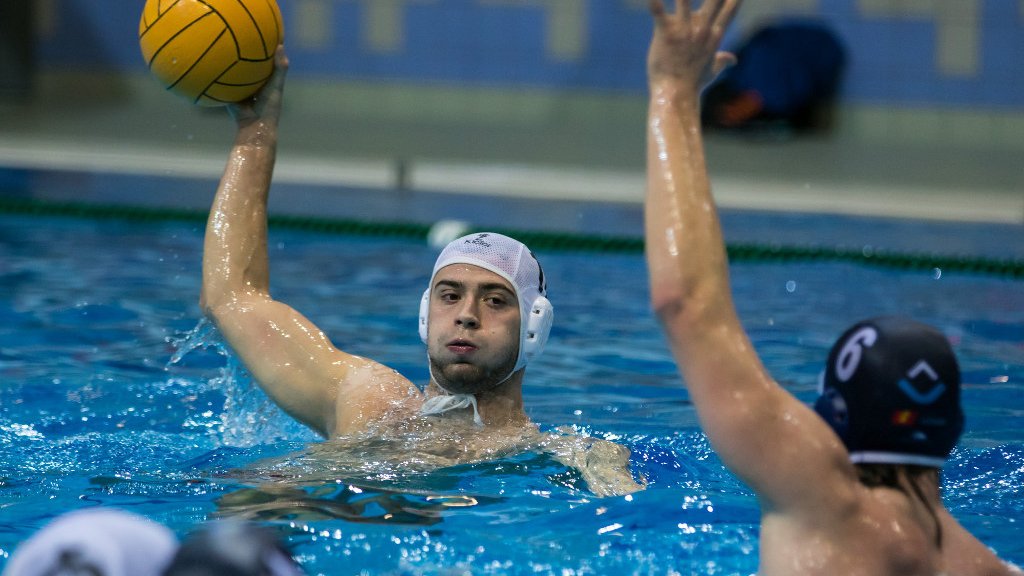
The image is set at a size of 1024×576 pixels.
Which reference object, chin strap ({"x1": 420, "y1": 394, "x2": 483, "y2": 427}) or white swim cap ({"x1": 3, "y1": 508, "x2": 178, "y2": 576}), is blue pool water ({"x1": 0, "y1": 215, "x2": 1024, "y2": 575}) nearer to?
chin strap ({"x1": 420, "y1": 394, "x2": 483, "y2": 427})

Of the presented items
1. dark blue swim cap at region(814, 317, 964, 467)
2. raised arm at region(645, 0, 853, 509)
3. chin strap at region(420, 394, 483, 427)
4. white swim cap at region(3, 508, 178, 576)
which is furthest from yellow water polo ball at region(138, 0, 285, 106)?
white swim cap at region(3, 508, 178, 576)

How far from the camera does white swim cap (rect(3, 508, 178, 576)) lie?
4.67 feet

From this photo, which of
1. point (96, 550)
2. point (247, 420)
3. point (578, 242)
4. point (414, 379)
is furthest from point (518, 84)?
point (96, 550)

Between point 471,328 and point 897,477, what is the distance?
1332 mm

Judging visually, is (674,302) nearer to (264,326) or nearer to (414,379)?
(264,326)

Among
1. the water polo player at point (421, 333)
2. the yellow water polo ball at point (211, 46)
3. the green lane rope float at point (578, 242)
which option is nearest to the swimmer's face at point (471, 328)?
the water polo player at point (421, 333)

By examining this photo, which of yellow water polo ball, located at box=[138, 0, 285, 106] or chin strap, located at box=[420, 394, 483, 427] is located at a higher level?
yellow water polo ball, located at box=[138, 0, 285, 106]

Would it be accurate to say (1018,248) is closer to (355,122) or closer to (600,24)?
(600,24)

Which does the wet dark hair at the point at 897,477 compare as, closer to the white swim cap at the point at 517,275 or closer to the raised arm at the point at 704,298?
the raised arm at the point at 704,298

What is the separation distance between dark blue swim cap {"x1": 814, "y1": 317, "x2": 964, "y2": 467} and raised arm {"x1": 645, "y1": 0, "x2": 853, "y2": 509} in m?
0.05

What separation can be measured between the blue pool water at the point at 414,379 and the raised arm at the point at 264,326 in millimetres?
199

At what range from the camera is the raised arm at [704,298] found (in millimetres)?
1852

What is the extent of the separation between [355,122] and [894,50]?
4.53m

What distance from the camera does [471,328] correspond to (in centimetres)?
313
